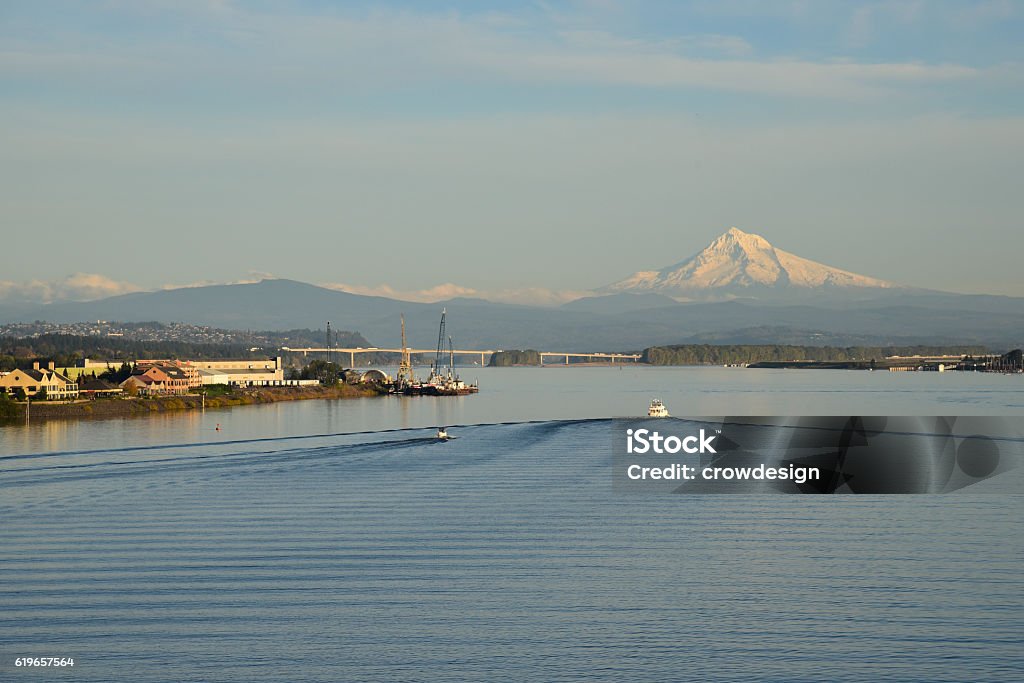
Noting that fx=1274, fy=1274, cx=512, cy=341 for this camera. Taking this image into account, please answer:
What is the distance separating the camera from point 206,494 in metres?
17.8

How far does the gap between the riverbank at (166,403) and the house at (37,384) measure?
2.77 m

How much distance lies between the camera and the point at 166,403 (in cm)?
4994

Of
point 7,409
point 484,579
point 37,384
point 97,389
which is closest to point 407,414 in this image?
point 7,409

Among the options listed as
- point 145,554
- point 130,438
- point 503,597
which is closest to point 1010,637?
point 503,597

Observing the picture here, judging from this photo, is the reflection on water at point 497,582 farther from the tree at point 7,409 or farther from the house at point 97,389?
the house at point 97,389

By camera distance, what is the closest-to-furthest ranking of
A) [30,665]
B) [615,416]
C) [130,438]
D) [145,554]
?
[30,665] → [145,554] → [130,438] → [615,416]

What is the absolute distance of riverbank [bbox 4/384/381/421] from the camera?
141 ft

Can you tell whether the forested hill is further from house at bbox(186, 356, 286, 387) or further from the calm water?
the calm water

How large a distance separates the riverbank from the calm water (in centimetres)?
2317

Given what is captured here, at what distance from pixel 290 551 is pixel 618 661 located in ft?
16.6

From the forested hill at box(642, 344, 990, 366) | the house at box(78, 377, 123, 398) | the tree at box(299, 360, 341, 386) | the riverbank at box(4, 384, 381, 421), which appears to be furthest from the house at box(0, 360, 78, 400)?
the forested hill at box(642, 344, 990, 366)

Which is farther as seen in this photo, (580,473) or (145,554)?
(580,473)

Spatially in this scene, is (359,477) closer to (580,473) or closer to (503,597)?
(580,473)
